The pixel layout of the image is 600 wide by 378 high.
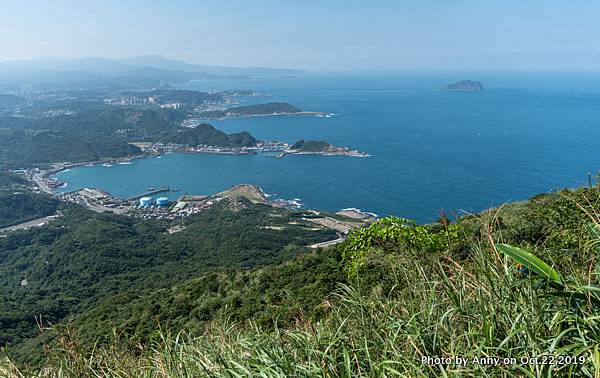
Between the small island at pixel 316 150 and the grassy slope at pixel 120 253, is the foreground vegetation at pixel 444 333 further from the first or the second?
the small island at pixel 316 150

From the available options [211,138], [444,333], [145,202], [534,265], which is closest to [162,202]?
[145,202]

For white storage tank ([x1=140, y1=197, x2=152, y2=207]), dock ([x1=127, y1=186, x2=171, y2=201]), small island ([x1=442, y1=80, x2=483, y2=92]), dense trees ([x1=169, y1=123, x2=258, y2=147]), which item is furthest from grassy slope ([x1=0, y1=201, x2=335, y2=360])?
small island ([x1=442, y1=80, x2=483, y2=92])

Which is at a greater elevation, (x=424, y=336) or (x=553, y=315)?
(x=553, y=315)

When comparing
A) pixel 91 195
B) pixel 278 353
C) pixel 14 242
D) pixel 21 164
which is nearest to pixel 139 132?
pixel 21 164

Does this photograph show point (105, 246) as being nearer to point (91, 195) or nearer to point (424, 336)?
point (91, 195)

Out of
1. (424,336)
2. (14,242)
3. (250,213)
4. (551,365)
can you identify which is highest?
(551,365)

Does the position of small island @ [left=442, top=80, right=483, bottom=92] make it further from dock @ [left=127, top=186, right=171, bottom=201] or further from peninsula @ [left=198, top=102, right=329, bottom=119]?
dock @ [left=127, top=186, right=171, bottom=201]
